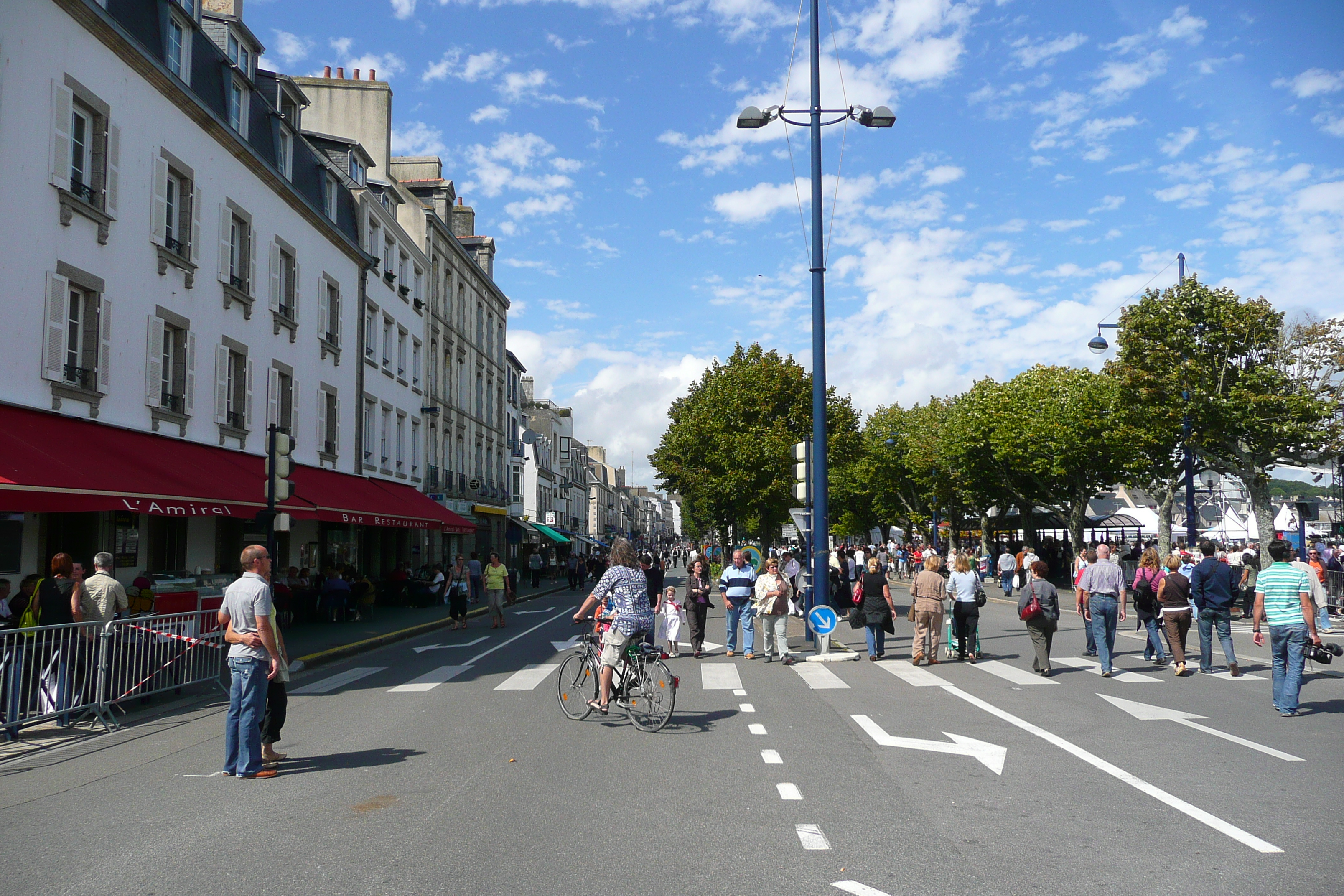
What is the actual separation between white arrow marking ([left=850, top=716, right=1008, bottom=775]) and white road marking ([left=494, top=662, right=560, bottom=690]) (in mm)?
4141

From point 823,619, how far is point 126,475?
1018 cm

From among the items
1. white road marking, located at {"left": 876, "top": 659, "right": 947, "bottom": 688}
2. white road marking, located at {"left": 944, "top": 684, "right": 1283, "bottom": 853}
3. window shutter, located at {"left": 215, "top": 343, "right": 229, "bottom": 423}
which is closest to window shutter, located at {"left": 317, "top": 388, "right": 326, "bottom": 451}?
window shutter, located at {"left": 215, "top": 343, "right": 229, "bottom": 423}

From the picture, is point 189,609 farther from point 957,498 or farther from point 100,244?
point 957,498

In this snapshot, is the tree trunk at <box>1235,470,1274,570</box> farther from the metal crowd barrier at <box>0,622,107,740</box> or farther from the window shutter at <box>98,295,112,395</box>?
the metal crowd barrier at <box>0,622,107,740</box>

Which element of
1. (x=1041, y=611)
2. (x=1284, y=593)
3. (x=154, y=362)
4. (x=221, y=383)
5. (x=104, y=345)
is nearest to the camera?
(x=1284, y=593)

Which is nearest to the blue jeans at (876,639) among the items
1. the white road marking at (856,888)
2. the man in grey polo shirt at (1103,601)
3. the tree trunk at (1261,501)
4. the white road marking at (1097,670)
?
the white road marking at (1097,670)

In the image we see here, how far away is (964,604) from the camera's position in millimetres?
15180

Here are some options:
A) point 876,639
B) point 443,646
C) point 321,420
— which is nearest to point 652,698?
point 876,639

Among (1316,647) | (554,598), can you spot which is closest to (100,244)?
(1316,647)

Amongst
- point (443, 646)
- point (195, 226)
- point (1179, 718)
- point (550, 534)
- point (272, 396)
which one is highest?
point (195, 226)

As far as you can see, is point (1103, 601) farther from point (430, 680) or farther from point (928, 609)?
point (430, 680)

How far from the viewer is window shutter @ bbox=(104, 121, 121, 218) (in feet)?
54.7

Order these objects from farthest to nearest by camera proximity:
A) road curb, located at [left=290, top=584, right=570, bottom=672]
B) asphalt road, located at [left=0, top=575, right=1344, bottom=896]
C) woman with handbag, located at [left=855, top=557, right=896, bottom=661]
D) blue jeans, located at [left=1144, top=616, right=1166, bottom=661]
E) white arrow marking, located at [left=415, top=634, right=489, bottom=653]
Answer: white arrow marking, located at [left=415, top=634, right=489, bottom=653] < road curb, located at [left=290, top=584, right=570, bottom=672] < woman with handbag, located at [left=855, top=557, right=896, bottom=661] < blue jeans, located at [left=1144, top=616, right=1166, bottom=661] < asphalt road, located at [left=0, top=575, right=1344, bottom=896]

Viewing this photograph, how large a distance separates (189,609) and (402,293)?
932 inches
